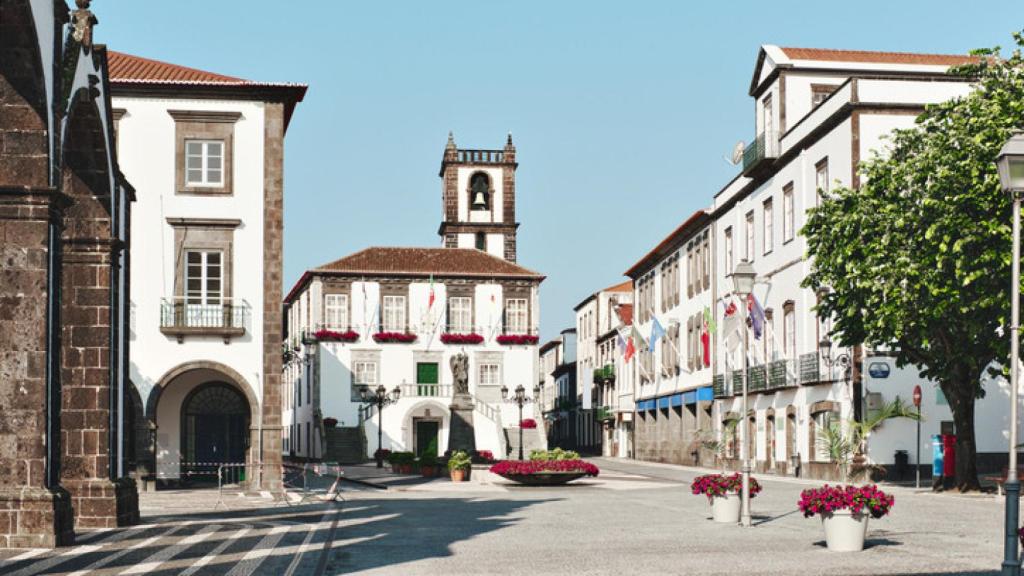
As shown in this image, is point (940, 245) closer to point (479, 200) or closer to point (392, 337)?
point (392, 337)

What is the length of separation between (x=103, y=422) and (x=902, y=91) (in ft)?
87.3

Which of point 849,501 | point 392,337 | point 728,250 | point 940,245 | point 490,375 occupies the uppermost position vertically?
point 728,250

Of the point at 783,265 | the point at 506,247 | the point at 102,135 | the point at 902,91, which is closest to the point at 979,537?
the point at 102,135

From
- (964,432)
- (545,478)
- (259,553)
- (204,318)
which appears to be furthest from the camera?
(545,478)

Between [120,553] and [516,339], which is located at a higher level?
[516,339]

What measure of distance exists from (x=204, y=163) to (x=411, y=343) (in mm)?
40352

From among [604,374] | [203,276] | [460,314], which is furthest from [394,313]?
[203,276]

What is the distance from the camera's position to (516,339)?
243 feet

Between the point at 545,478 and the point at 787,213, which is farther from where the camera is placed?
the point at 787,213

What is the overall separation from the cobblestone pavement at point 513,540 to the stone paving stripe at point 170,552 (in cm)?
2

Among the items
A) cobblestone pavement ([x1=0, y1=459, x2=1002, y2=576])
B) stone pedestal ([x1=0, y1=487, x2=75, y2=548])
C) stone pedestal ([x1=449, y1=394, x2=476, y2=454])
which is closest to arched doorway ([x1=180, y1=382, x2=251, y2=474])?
cobblestone pavement ([x1=0, y1=459, x2=1002, y2=576])

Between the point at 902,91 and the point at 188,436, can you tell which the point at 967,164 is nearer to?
the point at 902,91

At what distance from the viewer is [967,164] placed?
2842 centimetres

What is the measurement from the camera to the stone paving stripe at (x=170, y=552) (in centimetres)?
1496
